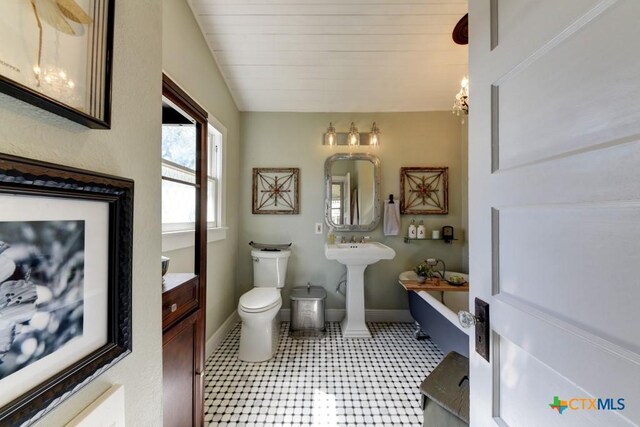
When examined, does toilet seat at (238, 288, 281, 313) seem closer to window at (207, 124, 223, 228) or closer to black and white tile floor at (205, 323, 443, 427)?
black and white tile floor at (205, 323, 443, 427)

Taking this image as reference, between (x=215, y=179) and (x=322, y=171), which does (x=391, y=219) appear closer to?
(x=322, y=171)

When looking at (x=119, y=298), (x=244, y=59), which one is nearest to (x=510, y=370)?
(x=119, y=298)

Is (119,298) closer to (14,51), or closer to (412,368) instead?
(14,51)

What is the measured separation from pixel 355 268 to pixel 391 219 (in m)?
0.68

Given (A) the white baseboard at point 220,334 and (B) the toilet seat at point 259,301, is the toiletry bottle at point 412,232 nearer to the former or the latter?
(B) the toilet seat at point 259,301

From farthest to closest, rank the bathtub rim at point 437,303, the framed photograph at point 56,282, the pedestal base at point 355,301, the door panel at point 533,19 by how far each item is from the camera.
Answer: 1. the pedestal base at point 355,301
2. the bathtub rim at point 437,303
3. the door panel at point 533,19
4. the framed photograph at point 56,282

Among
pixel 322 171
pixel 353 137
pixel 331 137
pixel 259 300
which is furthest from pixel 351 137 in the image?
pixel 259 300

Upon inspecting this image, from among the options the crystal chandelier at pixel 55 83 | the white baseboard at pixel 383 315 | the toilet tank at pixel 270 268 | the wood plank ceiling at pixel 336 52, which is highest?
the wood plank ceiling at pixel 336 52

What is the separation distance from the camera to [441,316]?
1954 mm

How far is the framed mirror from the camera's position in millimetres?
2764

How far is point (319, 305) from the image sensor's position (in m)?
2.49

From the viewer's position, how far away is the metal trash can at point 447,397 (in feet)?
3.32

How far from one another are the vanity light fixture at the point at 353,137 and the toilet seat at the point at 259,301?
1.70m

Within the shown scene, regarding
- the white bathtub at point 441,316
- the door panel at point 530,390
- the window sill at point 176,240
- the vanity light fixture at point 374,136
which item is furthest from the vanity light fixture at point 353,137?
the door panel at point 530,390
